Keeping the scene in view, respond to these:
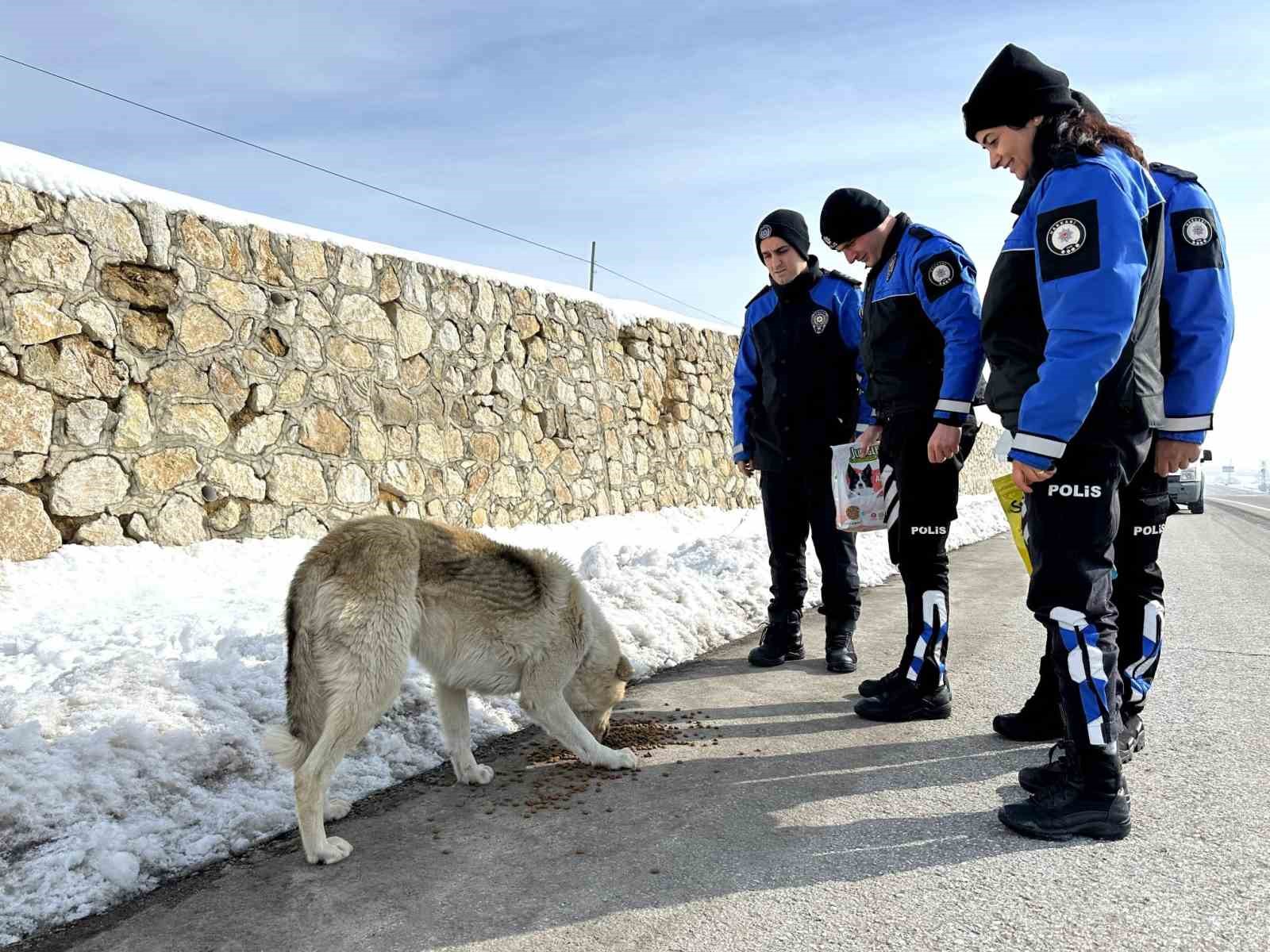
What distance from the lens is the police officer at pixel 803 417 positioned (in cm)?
507

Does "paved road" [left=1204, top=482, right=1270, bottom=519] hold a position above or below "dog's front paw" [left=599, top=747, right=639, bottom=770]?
Result: above

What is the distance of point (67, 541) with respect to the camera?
18.7 ft

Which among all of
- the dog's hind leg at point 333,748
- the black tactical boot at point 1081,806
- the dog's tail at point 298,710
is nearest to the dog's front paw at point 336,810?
the dog's hind leg at point 333,748

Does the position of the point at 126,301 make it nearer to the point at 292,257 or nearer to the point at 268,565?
the point at 292,257

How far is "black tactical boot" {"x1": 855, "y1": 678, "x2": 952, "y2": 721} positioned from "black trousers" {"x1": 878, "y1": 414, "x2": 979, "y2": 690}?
0.04 m

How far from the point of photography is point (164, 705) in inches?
136

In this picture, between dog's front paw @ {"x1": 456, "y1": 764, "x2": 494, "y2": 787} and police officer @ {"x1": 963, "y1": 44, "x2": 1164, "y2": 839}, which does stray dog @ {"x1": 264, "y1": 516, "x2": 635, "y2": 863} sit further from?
police officer @ {"x1": 963, "y1": 44, "x2": 1164, "y2": 839}

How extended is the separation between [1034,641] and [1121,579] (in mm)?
2180

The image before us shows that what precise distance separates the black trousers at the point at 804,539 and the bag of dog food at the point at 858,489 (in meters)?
0.48

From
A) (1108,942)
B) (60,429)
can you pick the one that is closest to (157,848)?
→ (1108,942)

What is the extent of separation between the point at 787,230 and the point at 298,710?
148 inches

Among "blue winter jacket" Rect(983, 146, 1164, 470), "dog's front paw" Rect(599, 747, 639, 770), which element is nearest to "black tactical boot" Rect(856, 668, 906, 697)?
"dog's front paw" Rect(599, 747, 639, 770)

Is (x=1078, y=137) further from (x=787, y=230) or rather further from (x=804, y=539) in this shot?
(x=804, y=539)

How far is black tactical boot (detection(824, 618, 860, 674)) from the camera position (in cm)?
487
